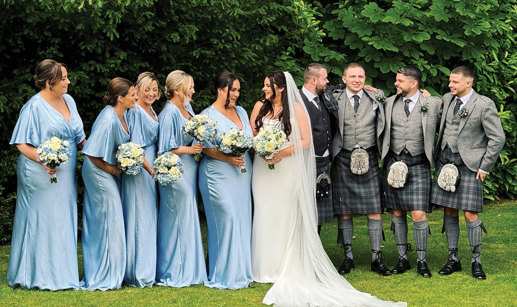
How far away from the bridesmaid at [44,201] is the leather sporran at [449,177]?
3.76 m

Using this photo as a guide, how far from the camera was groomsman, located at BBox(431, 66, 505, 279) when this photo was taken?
8117 millimetres

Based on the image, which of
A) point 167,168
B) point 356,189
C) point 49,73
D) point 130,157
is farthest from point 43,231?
point 356,189

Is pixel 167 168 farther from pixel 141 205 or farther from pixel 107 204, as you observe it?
pixel 107 204

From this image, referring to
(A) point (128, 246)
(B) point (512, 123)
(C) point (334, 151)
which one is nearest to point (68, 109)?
(A) point (128, 246)

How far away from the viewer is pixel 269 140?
25.6 ft

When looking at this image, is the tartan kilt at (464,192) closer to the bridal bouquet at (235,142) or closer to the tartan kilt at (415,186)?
the tartan kilt at (415,186)

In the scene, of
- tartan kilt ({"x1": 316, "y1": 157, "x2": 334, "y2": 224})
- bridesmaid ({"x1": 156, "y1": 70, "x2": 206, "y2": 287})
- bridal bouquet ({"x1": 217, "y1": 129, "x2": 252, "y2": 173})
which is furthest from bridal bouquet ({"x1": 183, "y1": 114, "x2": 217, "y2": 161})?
tartan kilt ({"x1": 316, "y1": 157, "x2": 334, "y2": 224})

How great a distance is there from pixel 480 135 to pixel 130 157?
354cm

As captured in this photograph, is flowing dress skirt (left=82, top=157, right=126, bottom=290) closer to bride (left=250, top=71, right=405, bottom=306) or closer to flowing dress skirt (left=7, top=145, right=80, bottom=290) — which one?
flowing dress skirt (left=7, top=145, right=80, bottom=290)

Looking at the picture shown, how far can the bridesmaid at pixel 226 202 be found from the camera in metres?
8.05

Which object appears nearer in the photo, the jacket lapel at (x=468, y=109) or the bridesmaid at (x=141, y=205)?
the bridesmaid at (x=141, y=205)

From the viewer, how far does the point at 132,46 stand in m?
11.0

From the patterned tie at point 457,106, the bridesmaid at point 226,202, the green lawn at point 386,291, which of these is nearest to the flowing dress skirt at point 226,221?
the bridesmaid at point 226,202

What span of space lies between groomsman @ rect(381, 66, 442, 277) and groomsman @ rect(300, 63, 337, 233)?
614 millimetres
